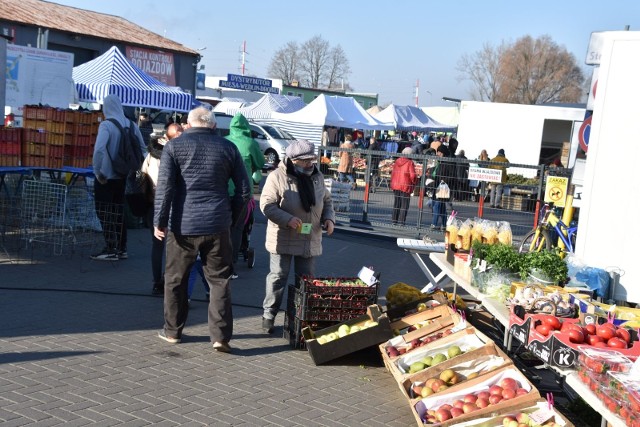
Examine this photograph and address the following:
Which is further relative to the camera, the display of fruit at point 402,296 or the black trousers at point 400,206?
the black trousers at point 400,206

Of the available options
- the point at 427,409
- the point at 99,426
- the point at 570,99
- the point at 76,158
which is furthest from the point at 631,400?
the point at 570,99

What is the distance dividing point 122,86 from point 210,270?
1479 centimetres

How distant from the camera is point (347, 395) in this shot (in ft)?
20.7

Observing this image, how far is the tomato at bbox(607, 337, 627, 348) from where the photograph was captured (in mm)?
5099

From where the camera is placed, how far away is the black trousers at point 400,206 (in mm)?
14258

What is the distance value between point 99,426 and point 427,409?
85.5 inches

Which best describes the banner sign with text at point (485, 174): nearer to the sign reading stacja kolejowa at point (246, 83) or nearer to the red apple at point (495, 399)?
the red apple at point (495, 399)

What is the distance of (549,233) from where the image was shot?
39.7 feet

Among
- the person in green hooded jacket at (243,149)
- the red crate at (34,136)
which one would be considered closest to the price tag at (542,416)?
the person in green hooded jacket at (243,149)

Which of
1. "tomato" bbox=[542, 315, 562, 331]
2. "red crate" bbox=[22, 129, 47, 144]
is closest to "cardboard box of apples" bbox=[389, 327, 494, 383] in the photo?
"tomato" bbox=[542, 315, 562, 331]

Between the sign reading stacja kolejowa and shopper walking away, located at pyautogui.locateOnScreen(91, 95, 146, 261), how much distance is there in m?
36.6

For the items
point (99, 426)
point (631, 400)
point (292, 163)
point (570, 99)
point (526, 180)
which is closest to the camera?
point (631, 400)

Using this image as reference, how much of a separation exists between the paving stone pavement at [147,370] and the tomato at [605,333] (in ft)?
4.91

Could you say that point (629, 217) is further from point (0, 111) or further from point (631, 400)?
point (0, 111)
